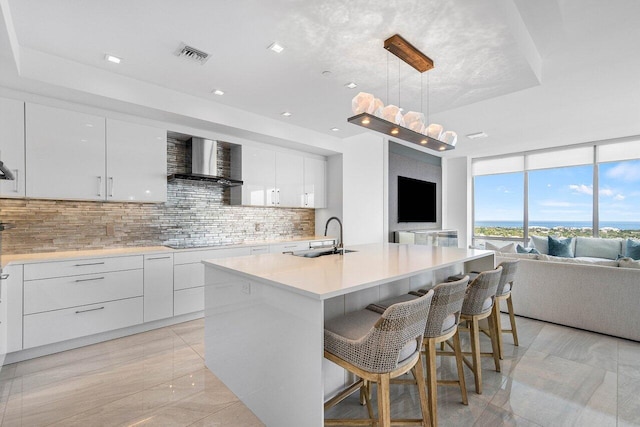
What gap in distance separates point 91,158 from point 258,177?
1.96m

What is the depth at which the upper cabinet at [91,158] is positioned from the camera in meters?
2.70

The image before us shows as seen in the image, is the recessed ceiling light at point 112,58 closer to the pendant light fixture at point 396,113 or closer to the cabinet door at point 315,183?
the pendant light fixture at point 396,113

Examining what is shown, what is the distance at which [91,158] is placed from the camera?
297 cm

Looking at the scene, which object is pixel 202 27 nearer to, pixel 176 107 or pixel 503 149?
pixel 176 107

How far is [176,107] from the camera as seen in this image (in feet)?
10.6

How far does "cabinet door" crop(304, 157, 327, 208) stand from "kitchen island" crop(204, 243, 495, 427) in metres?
2.69

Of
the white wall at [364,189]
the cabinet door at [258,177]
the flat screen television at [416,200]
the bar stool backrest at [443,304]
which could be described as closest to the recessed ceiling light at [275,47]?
the cabinet door at [258,177]

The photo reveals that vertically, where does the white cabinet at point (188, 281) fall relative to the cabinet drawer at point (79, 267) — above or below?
below

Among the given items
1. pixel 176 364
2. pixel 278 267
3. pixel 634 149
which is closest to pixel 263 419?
pixel 278 267

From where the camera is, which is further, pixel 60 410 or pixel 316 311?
pixel 60 410

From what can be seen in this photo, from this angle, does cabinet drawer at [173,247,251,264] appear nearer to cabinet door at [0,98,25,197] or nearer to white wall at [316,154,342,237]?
cabinet door at [0,98,25,197]

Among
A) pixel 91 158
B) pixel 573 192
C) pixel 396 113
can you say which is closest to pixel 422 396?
pixel 396 113

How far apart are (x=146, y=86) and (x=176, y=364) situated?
268 centimetres

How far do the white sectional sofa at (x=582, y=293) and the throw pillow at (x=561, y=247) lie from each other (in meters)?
2.90
